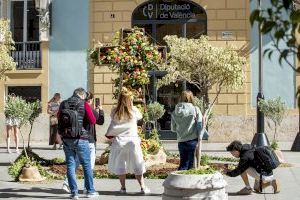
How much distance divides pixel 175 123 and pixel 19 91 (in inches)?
561

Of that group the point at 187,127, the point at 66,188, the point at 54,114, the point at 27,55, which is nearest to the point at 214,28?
the point at 27,55

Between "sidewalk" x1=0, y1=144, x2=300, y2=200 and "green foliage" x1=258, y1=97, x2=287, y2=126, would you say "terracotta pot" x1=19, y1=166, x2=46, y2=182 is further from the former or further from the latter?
"green foliage" x1=258, y1=97, x2=287, y2=126

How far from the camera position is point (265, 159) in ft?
29.1

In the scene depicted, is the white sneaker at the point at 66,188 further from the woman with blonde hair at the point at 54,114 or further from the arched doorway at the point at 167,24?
the arched doorway at the point at 167,24

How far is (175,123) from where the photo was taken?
993 centimetres

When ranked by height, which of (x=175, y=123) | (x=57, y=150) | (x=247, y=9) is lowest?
(x=57, y=150)

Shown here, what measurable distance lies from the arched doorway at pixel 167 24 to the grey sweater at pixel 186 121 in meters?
12.6

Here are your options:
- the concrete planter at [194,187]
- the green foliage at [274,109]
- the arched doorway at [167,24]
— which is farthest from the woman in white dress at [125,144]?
the arched doorway at [167,24]

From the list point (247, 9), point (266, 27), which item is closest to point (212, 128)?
point (247, 9)

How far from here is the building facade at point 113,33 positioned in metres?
22.0

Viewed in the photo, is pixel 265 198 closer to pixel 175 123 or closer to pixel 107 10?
pixel 175 123

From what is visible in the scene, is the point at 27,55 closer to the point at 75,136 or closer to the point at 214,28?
the point at 214,28

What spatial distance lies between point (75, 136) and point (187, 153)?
2.10 m

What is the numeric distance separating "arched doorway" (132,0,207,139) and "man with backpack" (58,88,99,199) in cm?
1360
